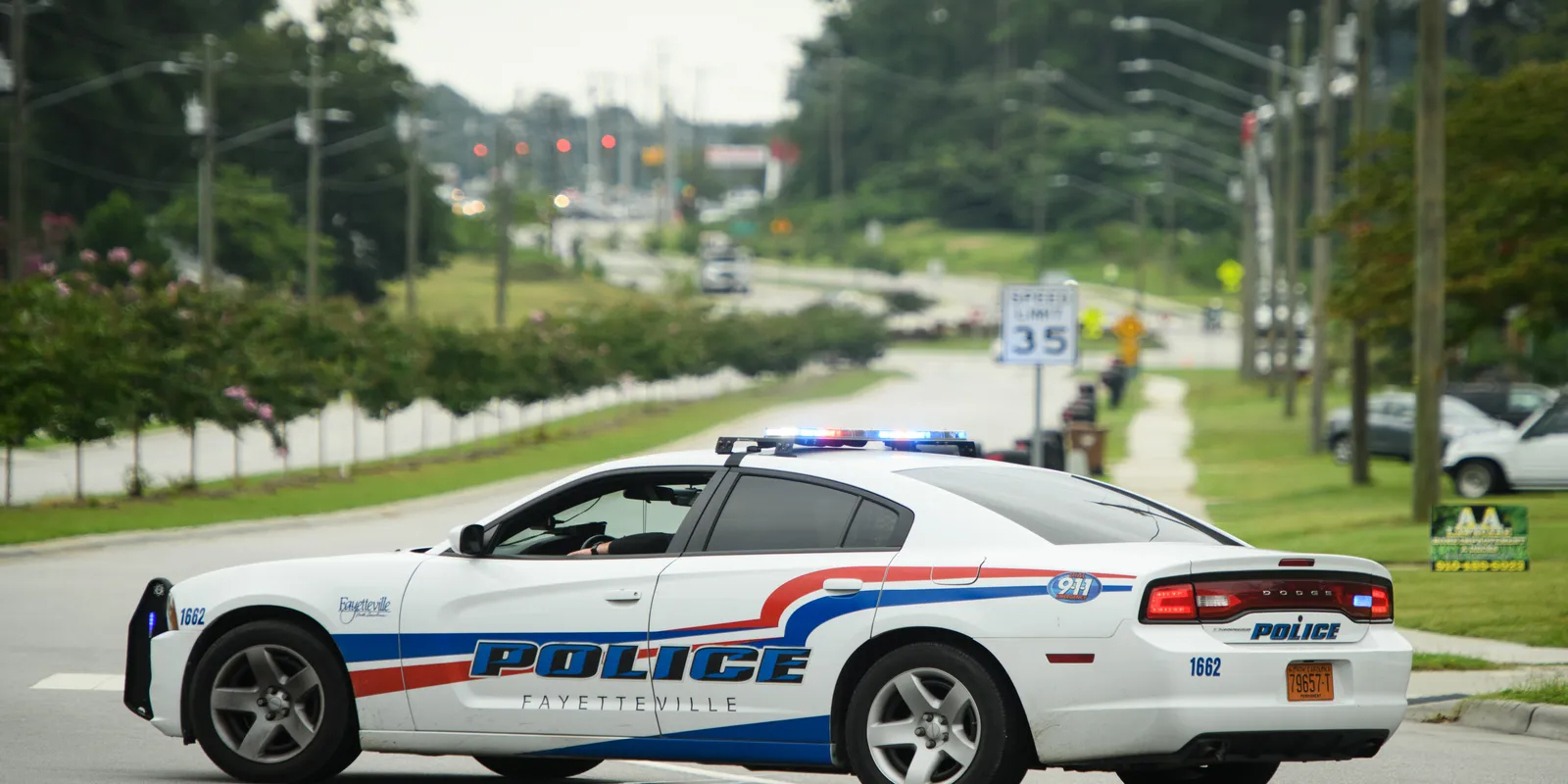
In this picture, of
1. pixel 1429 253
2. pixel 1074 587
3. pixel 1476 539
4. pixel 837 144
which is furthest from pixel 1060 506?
pixel 837 144

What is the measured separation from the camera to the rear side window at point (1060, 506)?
26.2 feet

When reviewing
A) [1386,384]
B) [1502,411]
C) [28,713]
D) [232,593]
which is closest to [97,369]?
[28,713]

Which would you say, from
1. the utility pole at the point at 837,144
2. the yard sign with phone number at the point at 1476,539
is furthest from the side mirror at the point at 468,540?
the utility pole at the point at 837,144

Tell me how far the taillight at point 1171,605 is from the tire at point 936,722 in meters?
0.60

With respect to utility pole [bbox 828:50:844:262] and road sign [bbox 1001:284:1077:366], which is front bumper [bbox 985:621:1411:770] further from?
utility pole [bbox 828:50:844:262]

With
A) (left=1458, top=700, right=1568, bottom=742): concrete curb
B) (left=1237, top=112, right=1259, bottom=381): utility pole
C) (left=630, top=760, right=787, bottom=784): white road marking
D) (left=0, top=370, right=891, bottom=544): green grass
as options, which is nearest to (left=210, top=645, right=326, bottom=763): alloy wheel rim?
(left=630, top=760, right=787, bottom=784): white road marking

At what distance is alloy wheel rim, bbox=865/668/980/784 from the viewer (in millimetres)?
7691

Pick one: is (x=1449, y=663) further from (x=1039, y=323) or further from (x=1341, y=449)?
(x=1341, y=449)

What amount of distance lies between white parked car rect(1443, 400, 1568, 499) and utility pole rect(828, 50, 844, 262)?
99036 mm

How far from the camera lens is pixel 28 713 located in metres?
11.3

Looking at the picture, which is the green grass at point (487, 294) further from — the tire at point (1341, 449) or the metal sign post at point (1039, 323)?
the metal sign post at point (1039, 323)

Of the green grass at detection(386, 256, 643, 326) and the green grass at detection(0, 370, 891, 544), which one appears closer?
the green grass at detection(0, 370, 891, 544)

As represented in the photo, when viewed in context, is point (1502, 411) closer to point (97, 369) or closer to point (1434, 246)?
point (1434, 246)

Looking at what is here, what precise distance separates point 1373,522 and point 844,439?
59.3 ft
